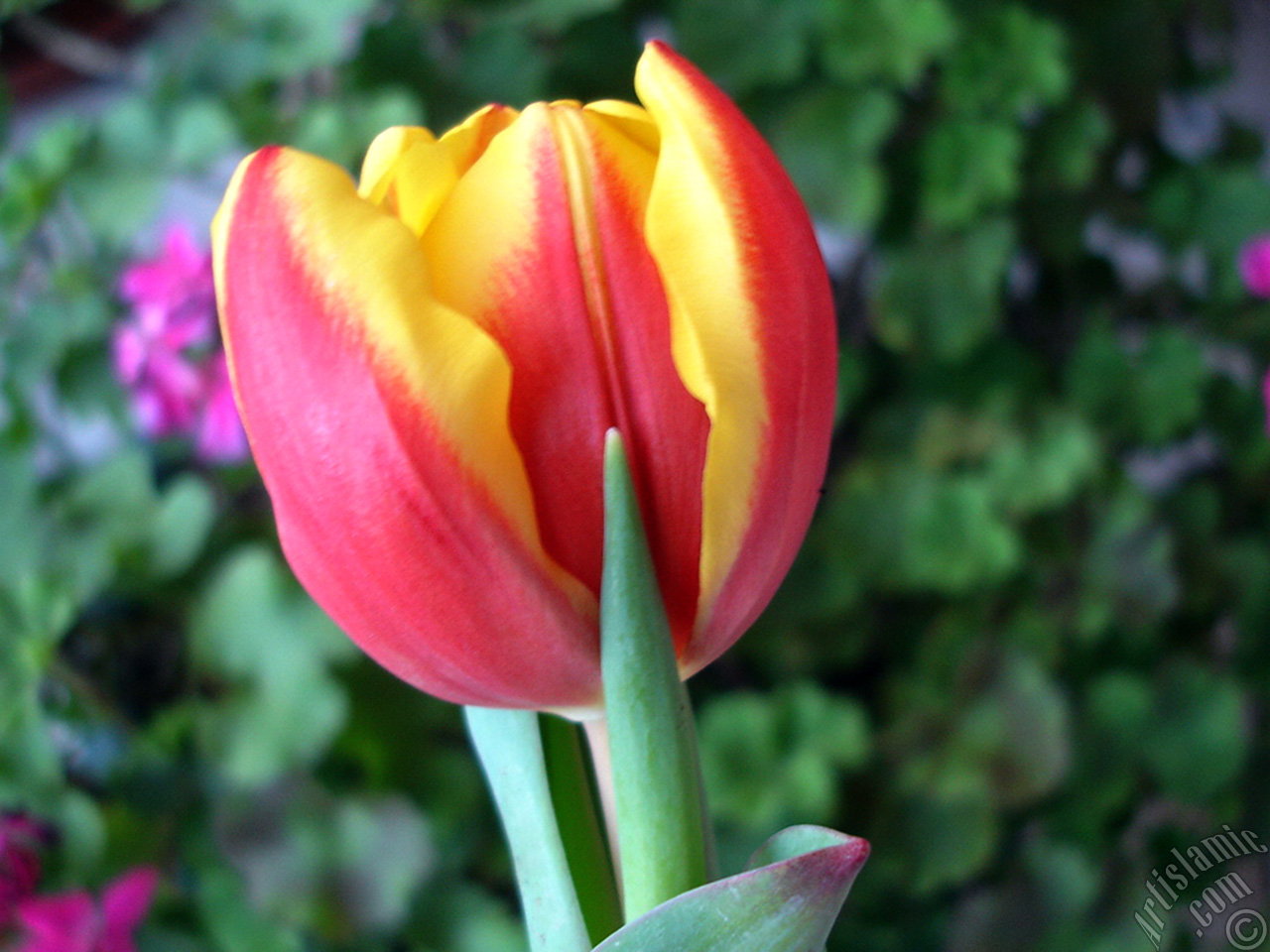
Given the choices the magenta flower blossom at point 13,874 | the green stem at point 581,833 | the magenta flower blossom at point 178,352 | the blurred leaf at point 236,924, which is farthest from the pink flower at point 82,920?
the green stem at point 581,833

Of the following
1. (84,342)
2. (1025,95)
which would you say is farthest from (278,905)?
(1025,95)

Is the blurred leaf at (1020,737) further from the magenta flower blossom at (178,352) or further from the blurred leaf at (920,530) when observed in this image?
the magenta flower blossom at (178,352)

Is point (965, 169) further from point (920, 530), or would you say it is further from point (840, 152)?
point (920, 530)

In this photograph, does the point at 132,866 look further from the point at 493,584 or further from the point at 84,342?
the point at 493,584

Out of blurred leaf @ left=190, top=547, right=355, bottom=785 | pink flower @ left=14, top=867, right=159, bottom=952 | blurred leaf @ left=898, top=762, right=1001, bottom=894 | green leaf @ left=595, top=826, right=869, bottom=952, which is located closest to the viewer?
green leaf @ left=595, top=826, right=869, bottom=952

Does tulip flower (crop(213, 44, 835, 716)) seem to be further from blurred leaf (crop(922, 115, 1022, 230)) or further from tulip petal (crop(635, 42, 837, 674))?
blurred leaf (crop(922, 115, 1022, 230))

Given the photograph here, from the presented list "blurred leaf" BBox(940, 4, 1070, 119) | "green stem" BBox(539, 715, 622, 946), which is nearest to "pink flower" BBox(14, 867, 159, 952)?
"green stem" BBox(539, 715, 622, 946)

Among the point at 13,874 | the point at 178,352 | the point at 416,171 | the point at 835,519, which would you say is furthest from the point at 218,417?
the point at 416,171
